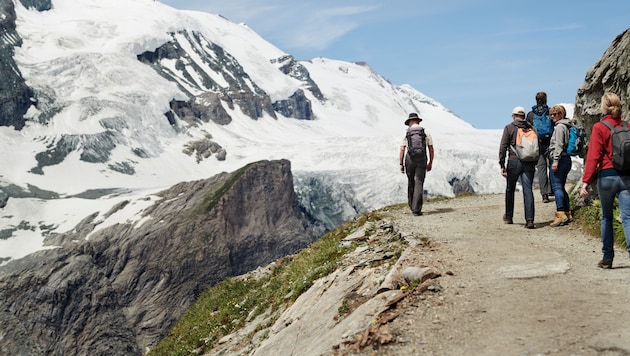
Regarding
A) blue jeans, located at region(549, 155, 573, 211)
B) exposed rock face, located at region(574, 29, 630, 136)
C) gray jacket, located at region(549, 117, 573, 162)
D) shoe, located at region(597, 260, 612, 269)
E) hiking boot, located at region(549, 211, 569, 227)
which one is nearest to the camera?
shoe, located at region(597, 260, 612, 269)

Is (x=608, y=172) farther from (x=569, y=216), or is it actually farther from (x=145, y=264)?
(x=145, y=264)

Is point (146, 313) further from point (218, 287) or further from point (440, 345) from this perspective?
point (440, 345)

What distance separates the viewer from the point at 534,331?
843 centimetres

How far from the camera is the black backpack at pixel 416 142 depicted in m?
19.8

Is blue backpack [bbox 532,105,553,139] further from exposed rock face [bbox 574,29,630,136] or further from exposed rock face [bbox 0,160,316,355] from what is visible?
exposed rock face [bbox 0,160,316,355]

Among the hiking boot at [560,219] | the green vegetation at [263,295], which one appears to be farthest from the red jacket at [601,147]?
the hiking boot at [560,219]

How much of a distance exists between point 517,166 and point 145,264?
157m

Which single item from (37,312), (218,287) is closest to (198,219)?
(37,312)

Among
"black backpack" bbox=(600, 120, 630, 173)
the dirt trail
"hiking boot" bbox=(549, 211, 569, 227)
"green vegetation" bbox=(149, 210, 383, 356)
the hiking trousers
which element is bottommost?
"green vegetation" bbox=(149, 210, 383, 356)

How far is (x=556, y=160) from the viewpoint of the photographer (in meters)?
16.4

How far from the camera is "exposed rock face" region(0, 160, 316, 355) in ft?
480

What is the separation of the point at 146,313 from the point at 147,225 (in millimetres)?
25831

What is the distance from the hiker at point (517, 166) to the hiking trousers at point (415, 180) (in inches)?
113

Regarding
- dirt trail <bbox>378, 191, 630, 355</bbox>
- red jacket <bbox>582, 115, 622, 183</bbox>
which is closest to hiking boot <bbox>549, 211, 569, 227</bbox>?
dirt trail <bbox>378, 191, 630, 355</bbox>
